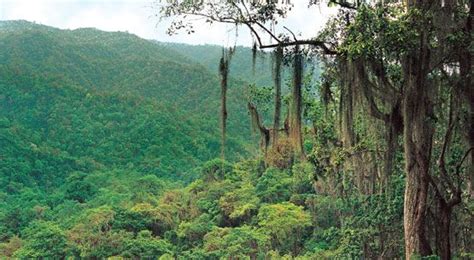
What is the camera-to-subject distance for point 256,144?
28.7 metres

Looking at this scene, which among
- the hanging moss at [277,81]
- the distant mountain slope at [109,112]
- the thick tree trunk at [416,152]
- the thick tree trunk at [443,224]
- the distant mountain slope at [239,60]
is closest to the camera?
the thick tree trunk at [416,152]

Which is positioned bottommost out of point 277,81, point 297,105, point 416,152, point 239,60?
point 416,152

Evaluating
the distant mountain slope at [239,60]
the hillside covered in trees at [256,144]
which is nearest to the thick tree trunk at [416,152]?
the hillside covered in trees at [256,144]

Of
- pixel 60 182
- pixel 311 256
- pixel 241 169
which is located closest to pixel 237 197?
pixel 241 169

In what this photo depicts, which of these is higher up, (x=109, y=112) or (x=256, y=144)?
(x=109, y=112)

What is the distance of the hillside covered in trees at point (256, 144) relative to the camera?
5008 millimetres

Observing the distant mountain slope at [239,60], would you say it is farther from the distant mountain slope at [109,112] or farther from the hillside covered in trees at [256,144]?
the distant mountain slope at [109,112]

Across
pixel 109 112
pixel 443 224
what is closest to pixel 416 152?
pixel 443 224

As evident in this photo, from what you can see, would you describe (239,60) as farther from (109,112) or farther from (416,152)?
(416,152)

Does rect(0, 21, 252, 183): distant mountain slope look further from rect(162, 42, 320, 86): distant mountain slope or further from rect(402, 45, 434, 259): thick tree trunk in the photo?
rect(402, 45, 434, 259): thick tree trunk

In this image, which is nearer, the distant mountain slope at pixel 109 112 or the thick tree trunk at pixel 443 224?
the thick tree trunk at pixel 443 224

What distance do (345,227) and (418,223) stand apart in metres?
4.81

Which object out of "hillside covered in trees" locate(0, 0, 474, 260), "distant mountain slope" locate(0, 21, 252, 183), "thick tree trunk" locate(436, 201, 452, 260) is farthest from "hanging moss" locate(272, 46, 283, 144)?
"distant mountain slope" locate(0, 21, 252, 183)

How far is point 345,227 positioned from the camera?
9633 millimetres
